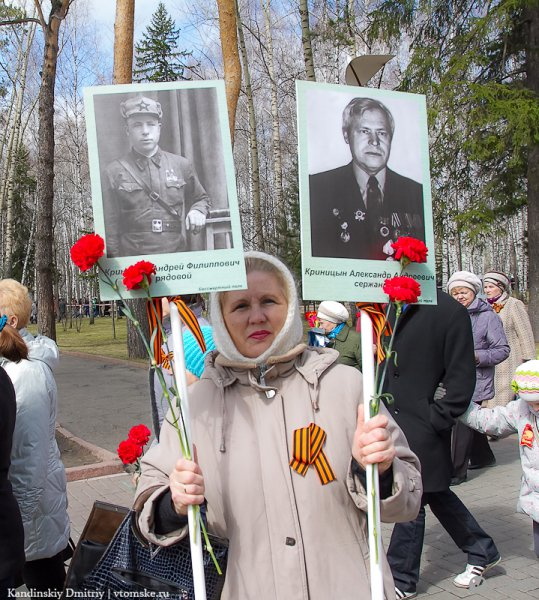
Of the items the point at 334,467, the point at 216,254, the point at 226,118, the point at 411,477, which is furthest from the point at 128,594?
the point at 226,118

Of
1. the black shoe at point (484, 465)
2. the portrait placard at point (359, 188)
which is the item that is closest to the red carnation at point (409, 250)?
the portrait placard at point (359, 188)

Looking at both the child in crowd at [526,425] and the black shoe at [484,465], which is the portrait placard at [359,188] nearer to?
the child in crowd at [526,425]

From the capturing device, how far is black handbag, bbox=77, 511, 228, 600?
2.18m

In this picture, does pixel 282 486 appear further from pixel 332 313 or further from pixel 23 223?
pixel 23 223

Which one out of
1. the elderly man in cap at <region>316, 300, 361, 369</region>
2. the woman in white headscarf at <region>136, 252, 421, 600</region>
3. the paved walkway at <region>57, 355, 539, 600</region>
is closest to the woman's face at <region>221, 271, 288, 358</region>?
the woman in white headscarf at <region>136, 252, 421, 600</region>

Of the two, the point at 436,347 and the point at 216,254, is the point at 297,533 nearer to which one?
the point at 216,254

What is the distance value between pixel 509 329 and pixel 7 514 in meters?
6.50

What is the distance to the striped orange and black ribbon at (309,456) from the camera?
7.09 feet

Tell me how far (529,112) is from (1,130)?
31.0m

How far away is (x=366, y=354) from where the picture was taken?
2.20 meters

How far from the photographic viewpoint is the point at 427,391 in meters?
4.39

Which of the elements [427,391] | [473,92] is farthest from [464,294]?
[473,92]

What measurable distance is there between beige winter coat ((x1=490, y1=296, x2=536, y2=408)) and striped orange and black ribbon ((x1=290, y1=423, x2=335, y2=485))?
6.22 meters

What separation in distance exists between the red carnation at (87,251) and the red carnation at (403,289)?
2.94 ft
